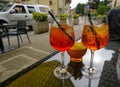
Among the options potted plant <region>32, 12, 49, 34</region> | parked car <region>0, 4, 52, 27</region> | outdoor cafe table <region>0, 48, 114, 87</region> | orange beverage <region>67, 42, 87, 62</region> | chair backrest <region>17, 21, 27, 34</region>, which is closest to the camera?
outdoor cafe table <region>0, 48, 114, 87</region>

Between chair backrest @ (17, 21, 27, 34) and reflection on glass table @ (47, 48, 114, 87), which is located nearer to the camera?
reflection on glass table @ (47, 48, 114, 87)

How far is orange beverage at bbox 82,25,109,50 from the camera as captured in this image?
67 centimetres

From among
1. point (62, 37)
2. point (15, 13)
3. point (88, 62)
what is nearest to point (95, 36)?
point (62, 37)

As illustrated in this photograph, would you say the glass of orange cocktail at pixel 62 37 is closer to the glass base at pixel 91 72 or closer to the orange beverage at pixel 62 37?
the orange beverage at pixel 62 37

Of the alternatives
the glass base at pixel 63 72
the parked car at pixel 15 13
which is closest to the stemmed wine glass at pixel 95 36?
the glass base at pixel 63 72

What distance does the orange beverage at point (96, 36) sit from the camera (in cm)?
67

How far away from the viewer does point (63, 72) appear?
73 centimetres

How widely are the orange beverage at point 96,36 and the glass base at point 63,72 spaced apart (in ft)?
0.56

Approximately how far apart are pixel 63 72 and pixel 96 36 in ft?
0.79

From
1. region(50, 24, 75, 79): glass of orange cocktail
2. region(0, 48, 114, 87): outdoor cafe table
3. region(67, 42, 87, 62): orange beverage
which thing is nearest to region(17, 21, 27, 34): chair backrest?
region(0, 48, 114, 87): outdoor cafe table

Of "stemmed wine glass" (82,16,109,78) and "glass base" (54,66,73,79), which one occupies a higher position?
"stemmed wine glass" (82,16,109,78)

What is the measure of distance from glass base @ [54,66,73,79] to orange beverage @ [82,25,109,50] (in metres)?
0.17

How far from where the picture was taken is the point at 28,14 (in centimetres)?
788

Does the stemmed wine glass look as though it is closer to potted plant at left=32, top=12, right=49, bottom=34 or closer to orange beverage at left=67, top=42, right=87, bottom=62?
orange beverage at left=67, top=42, right=87, bottom=62
